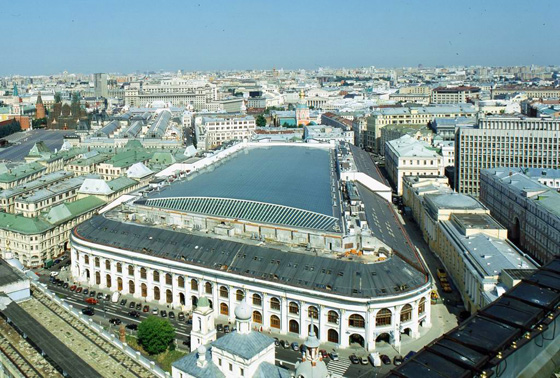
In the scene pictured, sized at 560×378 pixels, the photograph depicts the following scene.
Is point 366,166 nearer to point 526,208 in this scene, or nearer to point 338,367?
point 526,208

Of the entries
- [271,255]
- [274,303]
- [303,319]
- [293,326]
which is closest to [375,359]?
[303,319]

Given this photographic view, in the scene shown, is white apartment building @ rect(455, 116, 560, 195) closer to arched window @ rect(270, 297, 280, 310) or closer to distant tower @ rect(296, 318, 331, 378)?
arched window @ rect(270, 297, 280, 310)

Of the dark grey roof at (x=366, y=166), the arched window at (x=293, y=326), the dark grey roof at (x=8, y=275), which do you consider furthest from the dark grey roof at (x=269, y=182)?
the dark grey roof at (x=8, y=275)

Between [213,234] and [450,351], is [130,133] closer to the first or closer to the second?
[213,234]

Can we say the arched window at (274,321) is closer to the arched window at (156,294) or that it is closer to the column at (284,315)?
the column at (284,315)

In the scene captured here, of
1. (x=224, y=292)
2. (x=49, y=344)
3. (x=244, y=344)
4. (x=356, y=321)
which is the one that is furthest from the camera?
(x=224, y=292)

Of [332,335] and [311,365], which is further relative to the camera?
[332,335]
